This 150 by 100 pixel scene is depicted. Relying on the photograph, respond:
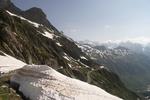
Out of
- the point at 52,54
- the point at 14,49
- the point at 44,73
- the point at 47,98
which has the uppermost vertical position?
the point at 52,54

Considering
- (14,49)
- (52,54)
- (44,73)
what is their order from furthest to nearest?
(52,54) < (14,49) < (44,73)

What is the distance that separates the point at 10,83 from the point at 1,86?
3.15 m

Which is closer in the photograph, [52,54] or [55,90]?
[55,90]

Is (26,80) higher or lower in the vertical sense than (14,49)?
lower

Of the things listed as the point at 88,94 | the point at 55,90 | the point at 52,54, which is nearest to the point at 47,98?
the point at 55,90

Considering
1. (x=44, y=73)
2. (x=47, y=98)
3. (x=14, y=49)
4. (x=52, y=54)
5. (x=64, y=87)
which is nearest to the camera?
(x=47, y=98)

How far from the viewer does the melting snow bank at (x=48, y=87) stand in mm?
32000

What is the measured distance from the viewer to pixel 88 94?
3459 cm

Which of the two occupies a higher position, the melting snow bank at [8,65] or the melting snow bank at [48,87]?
the melting snow bank at [8,65]

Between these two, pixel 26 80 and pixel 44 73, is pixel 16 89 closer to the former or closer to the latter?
pixel 26 80

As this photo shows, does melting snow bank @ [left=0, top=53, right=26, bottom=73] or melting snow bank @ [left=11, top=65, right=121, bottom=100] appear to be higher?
melting snow bank @ [left=0, top=53, right=26, bottom=73]

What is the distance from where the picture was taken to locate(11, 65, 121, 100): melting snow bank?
1260 inches

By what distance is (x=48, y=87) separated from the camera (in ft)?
109

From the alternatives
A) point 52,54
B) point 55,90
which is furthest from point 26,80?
point 52,54
